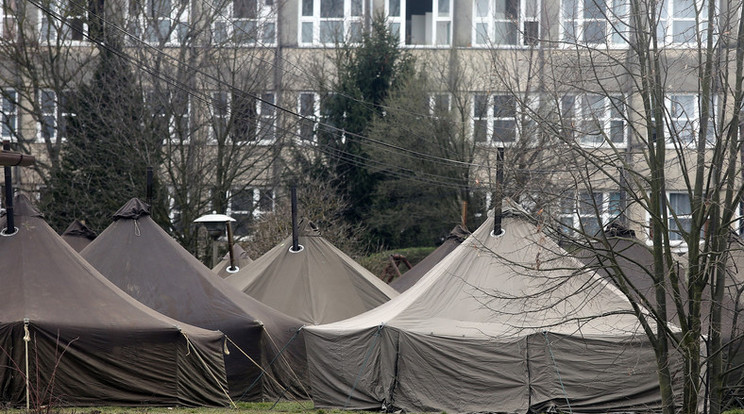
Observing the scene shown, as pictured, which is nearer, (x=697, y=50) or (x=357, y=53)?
(x=697, y=50)

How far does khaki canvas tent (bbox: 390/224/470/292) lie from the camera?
25125 mm

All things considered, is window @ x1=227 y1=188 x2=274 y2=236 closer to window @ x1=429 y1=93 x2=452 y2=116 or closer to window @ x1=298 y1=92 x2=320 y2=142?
window @ x1=298 y1=92 x2=320 y2=142

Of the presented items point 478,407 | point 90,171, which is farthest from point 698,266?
point 90,171

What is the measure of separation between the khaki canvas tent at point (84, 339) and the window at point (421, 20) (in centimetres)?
2181

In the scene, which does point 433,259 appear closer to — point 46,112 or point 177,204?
point 177,204

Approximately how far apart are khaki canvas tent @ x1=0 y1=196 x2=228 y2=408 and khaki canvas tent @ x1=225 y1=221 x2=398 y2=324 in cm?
417

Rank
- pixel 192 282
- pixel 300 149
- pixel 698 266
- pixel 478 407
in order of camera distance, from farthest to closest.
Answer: pixel 300 149, pixel 192 282, pixel 478 407, pixel 698 266

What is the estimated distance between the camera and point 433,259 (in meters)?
25.7

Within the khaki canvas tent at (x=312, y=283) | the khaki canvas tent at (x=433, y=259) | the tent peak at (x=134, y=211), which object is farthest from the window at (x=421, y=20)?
the tent peak at (x=134, y=211)

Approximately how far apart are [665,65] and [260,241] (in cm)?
1841

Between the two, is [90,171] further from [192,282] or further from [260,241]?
[192,282]

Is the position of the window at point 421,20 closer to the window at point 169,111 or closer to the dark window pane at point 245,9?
the dark window pane at point 245,9

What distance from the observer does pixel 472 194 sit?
32375 mm

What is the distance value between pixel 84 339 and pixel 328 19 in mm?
23704
